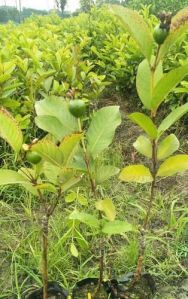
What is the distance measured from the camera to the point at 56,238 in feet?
7.14

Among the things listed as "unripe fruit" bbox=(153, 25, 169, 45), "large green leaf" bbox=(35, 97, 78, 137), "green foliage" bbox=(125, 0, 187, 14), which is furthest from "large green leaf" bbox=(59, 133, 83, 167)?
"green foliage" bbox=(125, 0, 187, 14)

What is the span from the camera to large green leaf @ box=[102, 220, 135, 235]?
1.32 meters

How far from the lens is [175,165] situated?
4.56 feet

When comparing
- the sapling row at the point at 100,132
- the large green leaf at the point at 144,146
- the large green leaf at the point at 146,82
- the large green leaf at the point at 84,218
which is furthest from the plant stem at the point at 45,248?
the large green leaf at the point at 146,82

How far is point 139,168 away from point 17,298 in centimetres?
84

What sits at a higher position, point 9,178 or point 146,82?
point 146,82

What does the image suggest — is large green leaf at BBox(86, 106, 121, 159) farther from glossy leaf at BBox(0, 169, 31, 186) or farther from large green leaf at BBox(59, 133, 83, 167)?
glossy leaf at BBox(0, 169, 31, 186)

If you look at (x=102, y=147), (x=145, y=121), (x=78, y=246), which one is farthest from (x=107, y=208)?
(x=78, y=246)

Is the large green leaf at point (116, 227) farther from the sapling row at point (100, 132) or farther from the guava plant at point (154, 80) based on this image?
the guava plant at point (154, 80)

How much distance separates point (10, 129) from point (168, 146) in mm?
505

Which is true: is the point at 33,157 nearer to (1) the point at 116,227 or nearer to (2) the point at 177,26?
(1) the point at 116,227

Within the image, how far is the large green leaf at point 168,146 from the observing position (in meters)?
1.37

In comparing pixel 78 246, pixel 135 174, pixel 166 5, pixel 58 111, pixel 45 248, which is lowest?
pixel 78 246

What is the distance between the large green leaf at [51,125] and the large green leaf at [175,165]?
36cm
